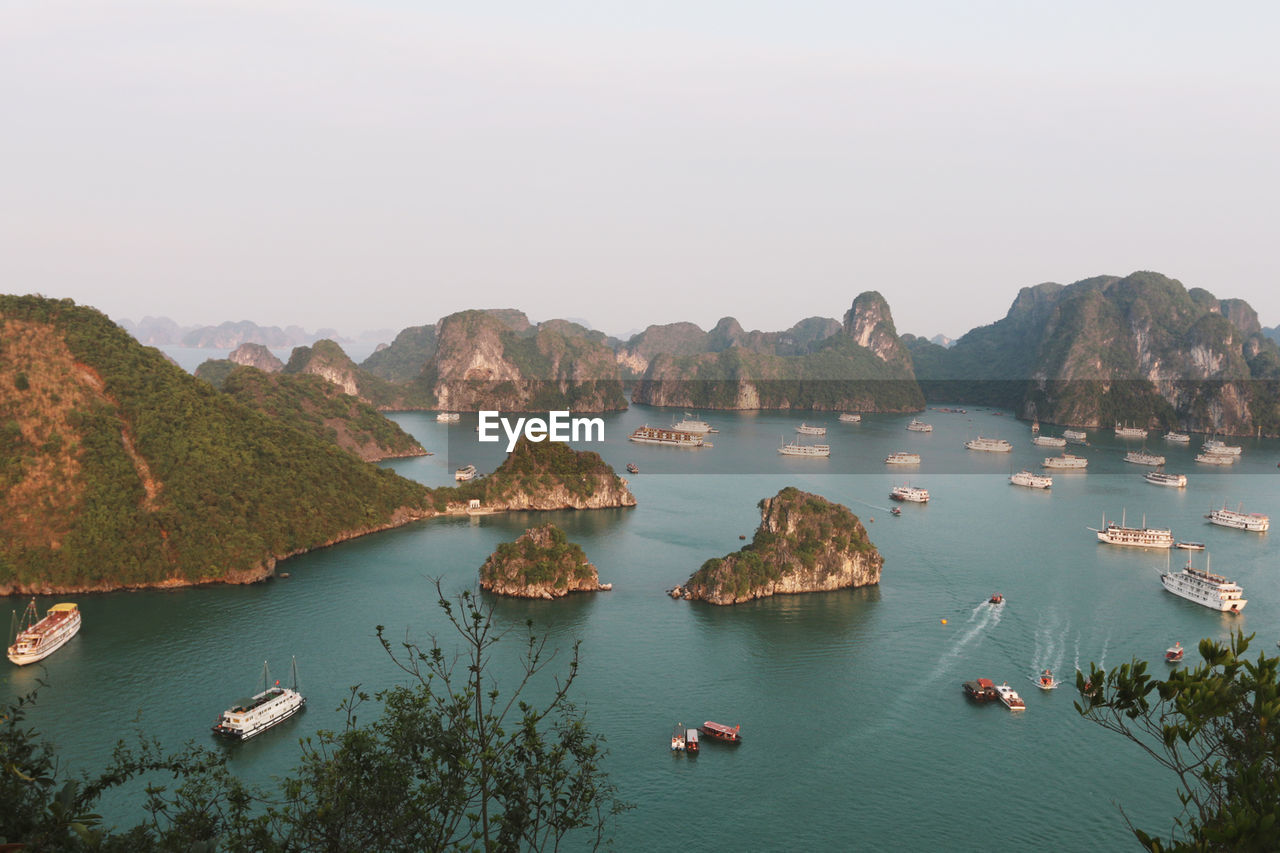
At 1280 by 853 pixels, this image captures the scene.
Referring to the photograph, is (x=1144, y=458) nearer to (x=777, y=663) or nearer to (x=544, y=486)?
(x=544, y=486)

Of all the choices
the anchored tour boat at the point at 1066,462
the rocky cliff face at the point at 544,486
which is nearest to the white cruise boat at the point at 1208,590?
the rocky cliff face at the point at 544,486

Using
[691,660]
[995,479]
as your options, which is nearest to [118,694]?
[691,660]

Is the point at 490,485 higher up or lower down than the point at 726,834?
higher up

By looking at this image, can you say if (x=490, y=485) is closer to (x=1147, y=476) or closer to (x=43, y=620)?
(x=43, y=620)

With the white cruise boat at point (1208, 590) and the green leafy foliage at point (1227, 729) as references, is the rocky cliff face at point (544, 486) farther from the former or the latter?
the green leafy foliage at point (1227, 729)

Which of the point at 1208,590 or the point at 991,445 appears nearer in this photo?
the point at 1208,590

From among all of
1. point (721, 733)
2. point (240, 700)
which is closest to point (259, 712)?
point (240, 700)

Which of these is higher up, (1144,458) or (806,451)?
(1144,458)
